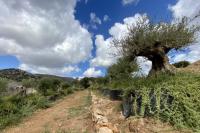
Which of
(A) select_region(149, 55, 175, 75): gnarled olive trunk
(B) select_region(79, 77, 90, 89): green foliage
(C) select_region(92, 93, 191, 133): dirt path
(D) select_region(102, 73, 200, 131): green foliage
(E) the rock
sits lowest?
(E) the rock

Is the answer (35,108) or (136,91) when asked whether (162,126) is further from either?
(35,108)

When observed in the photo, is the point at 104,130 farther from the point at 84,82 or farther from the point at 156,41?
the point at 84,82

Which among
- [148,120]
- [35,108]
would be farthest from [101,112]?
[35,108]

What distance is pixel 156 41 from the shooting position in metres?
10.2

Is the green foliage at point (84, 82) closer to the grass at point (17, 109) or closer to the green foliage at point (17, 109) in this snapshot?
the grass at point (17, 109)

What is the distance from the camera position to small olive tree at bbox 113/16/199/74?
401 inches

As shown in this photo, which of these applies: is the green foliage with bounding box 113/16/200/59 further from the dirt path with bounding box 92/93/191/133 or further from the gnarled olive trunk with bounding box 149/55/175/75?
the dirt path with bounding box 92/93/191/133

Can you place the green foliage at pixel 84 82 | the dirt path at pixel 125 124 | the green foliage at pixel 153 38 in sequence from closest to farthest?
the dirt path at pixel 125 124 → the green foliage at pixel 153 38 → the green foliage at pixel 84 82

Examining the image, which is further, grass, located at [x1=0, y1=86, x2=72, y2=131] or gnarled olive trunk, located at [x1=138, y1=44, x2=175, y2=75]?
grass, located at [x1=0, y1=86, x2=72, y2=131]

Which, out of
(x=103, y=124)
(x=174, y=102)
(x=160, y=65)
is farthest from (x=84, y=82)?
(x=174, y=102)

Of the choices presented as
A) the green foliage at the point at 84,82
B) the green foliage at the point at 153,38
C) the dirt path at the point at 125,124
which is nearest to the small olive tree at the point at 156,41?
the green foliage at the point at 153,38

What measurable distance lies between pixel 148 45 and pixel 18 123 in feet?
19.1

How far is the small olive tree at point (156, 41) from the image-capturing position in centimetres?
1019

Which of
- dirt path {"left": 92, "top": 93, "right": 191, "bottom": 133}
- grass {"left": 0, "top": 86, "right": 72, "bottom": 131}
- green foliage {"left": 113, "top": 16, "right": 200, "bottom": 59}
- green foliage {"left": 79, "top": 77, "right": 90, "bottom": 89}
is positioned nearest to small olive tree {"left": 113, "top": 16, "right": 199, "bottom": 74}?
green foliage {"left": 113, "top": 16, "right": 200, "bottom": 59}
